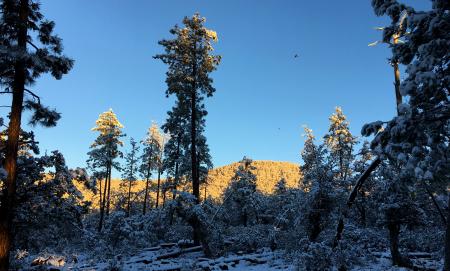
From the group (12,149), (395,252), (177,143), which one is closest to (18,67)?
(12,149)

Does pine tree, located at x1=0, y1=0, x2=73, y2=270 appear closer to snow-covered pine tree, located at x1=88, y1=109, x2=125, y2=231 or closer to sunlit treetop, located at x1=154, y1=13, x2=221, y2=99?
sunlit treetop, located at x1=154, y1=13, x2=221, y2=99

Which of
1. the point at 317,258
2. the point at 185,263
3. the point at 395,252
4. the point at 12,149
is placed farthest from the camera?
the point at 395,252

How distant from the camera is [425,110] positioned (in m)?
5.64

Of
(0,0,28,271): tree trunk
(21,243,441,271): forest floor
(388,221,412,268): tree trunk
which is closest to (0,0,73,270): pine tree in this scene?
(0,0,28,271): tree trunk

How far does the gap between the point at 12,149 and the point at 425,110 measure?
1128 cm

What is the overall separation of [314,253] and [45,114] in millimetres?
10090

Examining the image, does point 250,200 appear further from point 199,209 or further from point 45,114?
point 45,114

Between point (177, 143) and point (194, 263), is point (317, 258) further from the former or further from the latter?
point (177, 143)

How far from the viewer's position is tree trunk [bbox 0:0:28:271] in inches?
441

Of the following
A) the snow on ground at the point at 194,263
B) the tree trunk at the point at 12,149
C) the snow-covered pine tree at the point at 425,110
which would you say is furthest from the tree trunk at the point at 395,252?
the tree trunk at the point at 12,149

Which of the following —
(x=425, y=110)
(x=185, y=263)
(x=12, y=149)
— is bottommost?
(x=185, y=263)

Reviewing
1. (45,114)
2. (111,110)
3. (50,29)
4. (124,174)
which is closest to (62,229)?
(45,114)

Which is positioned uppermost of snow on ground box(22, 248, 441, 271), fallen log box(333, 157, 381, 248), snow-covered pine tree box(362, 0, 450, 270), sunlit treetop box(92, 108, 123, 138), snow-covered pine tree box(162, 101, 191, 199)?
sunlit treetop box(92, 108, 123, 138)

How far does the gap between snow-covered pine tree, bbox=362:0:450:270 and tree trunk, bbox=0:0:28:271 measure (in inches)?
411
